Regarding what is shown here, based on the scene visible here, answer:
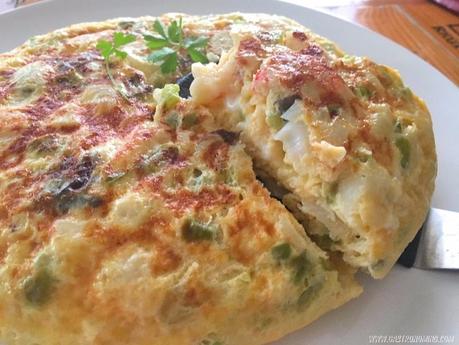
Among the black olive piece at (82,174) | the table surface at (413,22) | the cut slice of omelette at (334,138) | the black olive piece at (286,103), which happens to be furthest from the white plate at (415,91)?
the black olive piece at (82,174)

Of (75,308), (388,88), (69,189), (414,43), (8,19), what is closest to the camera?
(75,308)

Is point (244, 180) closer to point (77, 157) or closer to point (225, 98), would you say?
point (225, 98)

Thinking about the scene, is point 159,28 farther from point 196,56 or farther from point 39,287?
point 39,287

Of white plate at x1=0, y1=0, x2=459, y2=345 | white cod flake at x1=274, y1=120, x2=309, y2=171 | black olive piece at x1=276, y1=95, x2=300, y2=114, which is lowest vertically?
white plate at x1=0, y1=0, x2=459, y2=345

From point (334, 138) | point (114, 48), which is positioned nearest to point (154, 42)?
point (114, 48)

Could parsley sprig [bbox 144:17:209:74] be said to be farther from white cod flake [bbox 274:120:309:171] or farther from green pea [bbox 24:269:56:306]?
green pea [bbox 24:269:56:306]

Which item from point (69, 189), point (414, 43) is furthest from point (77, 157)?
point (414, 43)

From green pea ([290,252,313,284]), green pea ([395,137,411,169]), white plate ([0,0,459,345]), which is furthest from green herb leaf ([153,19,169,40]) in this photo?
green pea ([290,252,313,284])
